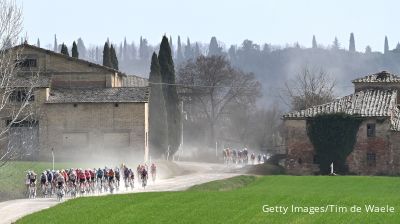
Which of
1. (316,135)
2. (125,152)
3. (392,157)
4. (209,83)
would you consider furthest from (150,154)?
(209,83)

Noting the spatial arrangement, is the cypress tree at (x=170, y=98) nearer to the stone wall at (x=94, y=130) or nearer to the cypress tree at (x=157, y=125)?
the cypress tree at (x=157, y=125)

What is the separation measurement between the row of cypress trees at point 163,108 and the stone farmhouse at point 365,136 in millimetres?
15970

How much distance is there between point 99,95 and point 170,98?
53.0 feet

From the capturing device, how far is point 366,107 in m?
78.2

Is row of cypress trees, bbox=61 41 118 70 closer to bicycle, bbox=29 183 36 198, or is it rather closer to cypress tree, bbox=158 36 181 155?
cypress tree, bbox=158 36 181 155

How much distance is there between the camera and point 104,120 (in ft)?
264

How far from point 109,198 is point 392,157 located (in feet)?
115

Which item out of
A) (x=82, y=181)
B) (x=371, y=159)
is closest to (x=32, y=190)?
(x=82, y=181)

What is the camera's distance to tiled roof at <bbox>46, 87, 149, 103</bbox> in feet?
265

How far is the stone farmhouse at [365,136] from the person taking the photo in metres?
74.8

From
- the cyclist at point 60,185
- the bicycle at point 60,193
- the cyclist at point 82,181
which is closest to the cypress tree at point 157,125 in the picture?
the cyclist at point 82,181

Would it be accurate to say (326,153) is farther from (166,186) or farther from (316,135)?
(166,186)

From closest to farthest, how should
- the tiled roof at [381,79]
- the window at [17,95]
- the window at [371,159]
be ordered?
the window at [371,159], the window at [17,95], the tiled roof at [381,79]

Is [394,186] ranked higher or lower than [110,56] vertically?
lower
